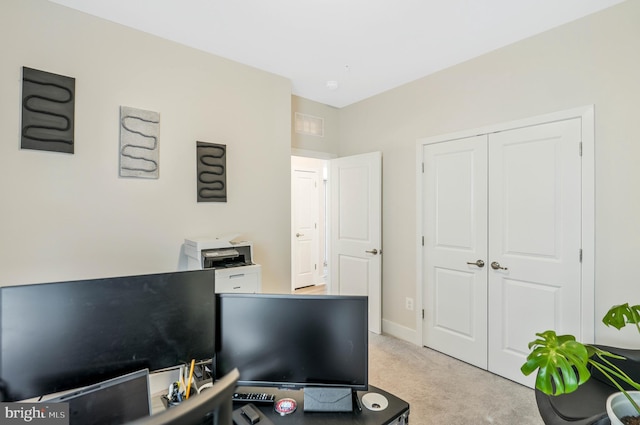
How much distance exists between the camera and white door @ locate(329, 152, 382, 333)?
3.51 meters

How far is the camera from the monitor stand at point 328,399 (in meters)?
1.11

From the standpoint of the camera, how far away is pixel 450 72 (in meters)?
2.92

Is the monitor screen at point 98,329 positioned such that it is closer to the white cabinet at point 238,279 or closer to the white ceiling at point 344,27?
the white cabinet at point 238,279

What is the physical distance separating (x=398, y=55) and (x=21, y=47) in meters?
2.68

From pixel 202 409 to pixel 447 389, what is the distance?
2491 mm

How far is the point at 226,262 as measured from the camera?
2.34 m

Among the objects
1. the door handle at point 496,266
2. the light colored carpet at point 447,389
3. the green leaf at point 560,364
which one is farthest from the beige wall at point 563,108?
the green leaf at point 560,364

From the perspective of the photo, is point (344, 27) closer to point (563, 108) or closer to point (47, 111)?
point (563, 108)

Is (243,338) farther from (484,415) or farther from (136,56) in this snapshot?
(136,56)

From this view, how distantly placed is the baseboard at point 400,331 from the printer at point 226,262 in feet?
6.06

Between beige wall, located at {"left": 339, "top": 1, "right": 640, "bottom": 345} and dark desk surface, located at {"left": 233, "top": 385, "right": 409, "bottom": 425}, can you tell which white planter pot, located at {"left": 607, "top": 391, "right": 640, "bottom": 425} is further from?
beige wall, located at {"left": 339, "top": 1, "right": 640, "bottom": 345}

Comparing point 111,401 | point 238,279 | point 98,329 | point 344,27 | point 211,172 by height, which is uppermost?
point 344,27

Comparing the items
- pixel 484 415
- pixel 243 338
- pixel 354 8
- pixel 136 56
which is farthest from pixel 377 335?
pixel 136 56

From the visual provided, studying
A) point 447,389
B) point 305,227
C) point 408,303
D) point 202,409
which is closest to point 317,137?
point 305,227
